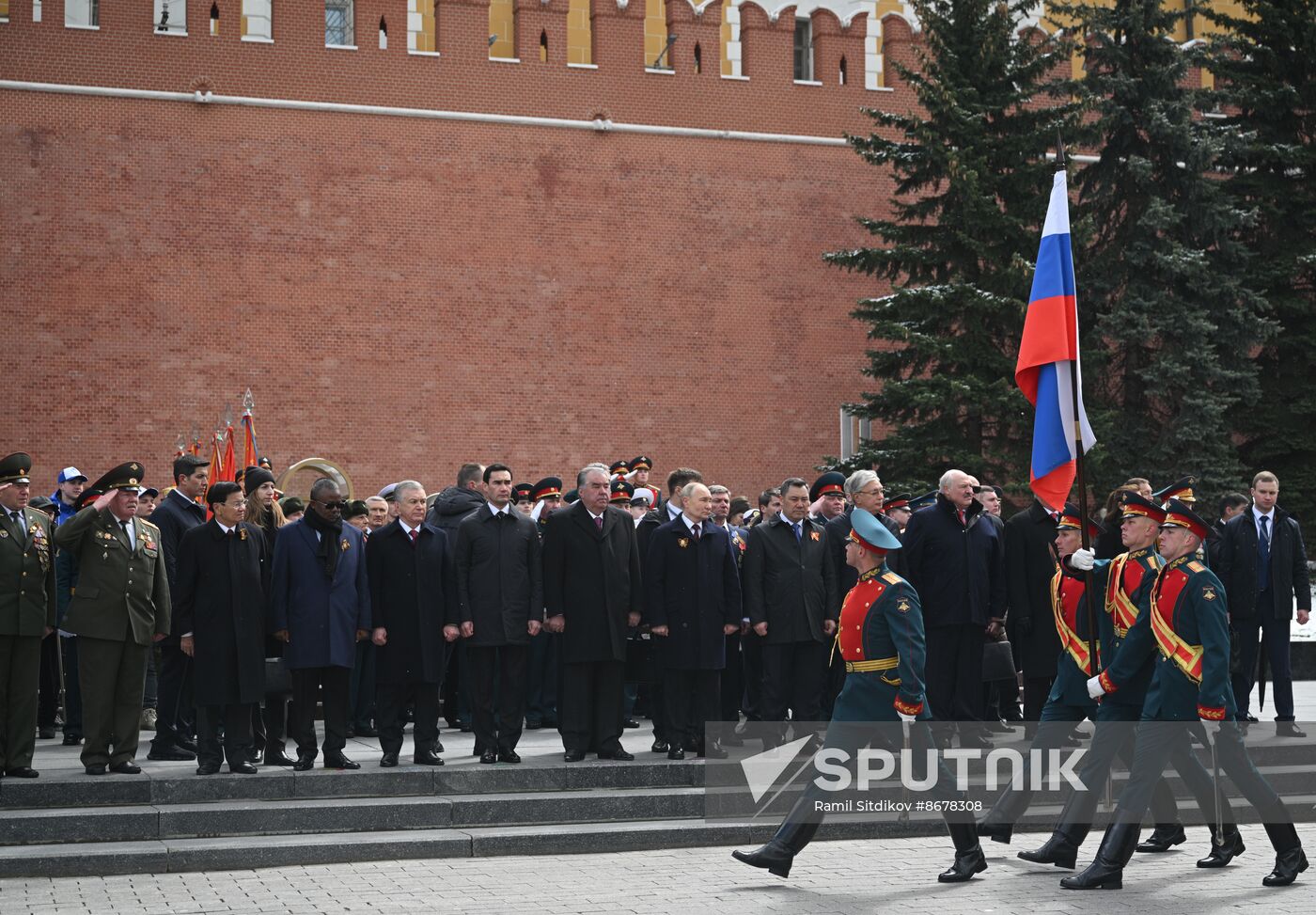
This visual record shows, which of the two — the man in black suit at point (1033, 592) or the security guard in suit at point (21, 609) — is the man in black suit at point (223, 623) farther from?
the man in black suit at point (1033, 592)

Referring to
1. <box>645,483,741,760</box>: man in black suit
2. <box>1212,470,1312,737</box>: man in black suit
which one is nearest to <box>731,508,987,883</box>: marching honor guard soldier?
<box>645,483,741,760</box>: man in black suit

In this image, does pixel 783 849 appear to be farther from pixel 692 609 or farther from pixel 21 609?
pixel 21 609

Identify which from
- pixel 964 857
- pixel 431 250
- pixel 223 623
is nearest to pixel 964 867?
pixel 964 857

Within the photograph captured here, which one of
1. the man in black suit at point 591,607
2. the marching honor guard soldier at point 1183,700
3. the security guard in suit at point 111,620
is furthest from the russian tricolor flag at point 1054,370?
the security guard in suit at point 111,620

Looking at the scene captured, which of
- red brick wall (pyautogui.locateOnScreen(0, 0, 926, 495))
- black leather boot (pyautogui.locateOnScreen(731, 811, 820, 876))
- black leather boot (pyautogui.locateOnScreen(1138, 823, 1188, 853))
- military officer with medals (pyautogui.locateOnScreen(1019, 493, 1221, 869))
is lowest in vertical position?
black leather boot (pyautogui.locateOnScreen(1138, 823, 1188, 853))

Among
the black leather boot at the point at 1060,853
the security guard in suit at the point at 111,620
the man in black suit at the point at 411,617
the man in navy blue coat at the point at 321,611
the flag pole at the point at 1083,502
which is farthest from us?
the man in black suit at the point at 411,617

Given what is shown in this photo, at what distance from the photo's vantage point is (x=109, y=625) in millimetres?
8211

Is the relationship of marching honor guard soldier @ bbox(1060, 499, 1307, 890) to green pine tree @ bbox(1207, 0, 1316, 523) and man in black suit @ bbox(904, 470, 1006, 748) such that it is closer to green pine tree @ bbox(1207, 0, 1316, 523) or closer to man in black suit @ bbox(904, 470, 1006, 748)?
man in black suit @ bbox(904, 470, 1006, 748)

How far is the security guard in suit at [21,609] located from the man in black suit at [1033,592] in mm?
5447

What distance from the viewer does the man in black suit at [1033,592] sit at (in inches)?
380

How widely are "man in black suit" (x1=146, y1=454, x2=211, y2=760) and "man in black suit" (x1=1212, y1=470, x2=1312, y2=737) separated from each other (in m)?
6.60

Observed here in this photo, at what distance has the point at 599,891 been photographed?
265 inches

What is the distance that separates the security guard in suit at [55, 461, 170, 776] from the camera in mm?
8141

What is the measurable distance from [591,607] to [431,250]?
1369 cm
